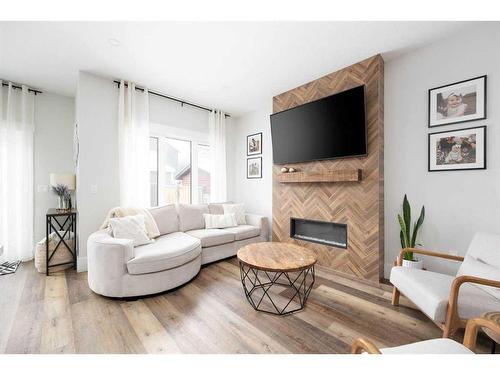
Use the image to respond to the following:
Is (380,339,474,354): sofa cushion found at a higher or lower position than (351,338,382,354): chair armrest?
lower

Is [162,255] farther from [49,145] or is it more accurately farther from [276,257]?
[49,145]

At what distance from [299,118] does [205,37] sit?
168cm

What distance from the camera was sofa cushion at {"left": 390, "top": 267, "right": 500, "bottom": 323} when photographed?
1410mm

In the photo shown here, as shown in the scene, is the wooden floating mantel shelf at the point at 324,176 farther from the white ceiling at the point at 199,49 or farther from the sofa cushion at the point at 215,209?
the white ceiling at the point at 199,49

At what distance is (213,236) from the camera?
10.1 feet

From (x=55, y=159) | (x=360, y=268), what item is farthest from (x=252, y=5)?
(x=55, y=159)

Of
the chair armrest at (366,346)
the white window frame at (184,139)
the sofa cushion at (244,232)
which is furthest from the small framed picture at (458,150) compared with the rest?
the white window frame at (184,139)

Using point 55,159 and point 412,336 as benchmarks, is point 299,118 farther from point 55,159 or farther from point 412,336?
point 55,159

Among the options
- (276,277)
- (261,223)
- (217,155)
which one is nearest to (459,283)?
(276,277)

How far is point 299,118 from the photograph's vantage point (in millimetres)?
3189

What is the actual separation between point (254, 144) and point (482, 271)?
363cm

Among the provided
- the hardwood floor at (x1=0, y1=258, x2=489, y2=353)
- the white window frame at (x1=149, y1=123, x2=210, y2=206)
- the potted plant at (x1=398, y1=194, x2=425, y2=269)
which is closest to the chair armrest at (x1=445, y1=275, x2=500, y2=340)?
the hardwood floor at (x1=0, y1=258, x2=489, y2=353)

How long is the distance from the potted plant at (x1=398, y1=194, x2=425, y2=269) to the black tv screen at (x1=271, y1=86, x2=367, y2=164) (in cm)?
84

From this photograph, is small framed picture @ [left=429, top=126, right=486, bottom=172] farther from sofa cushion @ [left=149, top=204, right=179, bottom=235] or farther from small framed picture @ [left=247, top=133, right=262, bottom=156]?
sofa cushion @ [left=149, top=204, right=179, bottom=235]
